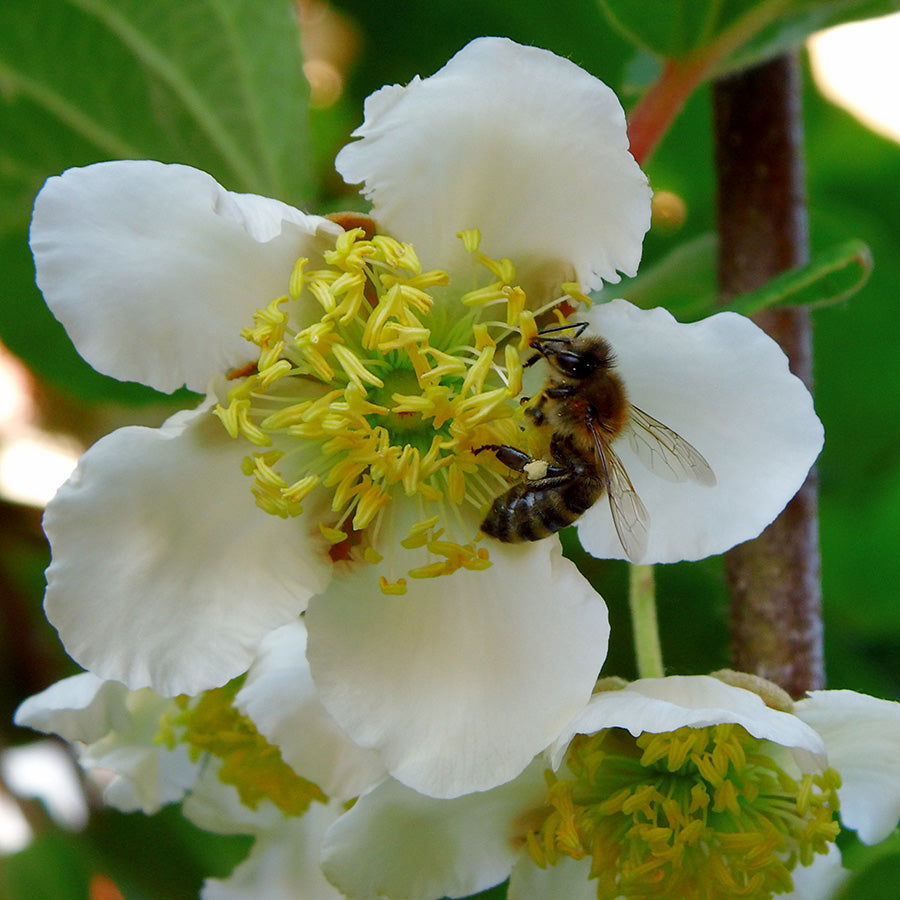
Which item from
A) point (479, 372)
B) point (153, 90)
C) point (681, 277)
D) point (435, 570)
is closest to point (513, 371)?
point (479, 372)

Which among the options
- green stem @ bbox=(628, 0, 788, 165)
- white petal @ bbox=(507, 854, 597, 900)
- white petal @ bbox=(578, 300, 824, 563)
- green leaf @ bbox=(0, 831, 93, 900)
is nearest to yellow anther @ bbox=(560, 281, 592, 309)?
white petal @ bbox=(578, 300, 824, 563)

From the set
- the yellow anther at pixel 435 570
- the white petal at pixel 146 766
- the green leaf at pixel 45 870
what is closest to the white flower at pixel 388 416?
the yellow anther at pixel 435 570

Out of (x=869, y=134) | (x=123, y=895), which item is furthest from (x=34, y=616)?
(x=869, y=134)

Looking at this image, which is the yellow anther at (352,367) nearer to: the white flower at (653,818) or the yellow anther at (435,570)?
the yellow anther at (435,570)

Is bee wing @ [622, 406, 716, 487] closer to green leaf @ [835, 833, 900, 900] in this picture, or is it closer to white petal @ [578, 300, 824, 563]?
white petal @ [578, 300, 824, 563]

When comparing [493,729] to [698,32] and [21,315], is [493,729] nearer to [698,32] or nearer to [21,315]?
[698,32]

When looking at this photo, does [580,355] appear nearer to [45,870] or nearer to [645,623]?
[645,623]
